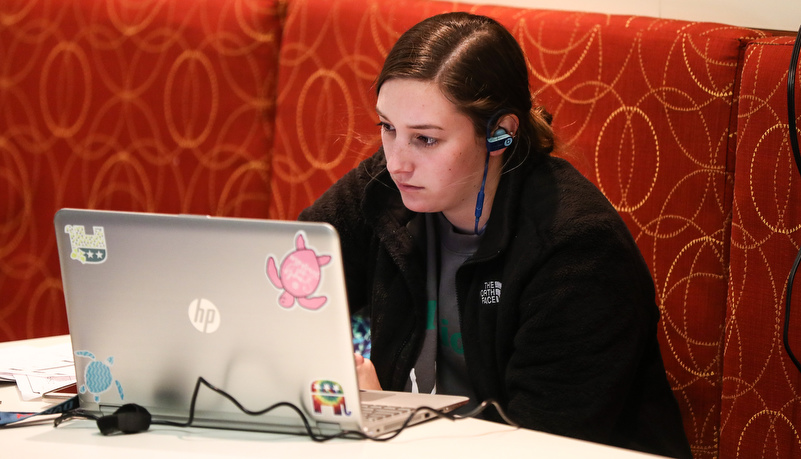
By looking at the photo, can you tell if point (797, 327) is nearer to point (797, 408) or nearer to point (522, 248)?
point (797, 408)

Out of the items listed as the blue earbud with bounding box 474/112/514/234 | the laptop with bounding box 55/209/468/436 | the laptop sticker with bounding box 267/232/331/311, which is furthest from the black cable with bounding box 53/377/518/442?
the blue earbud with bounding box 474/112/514/234

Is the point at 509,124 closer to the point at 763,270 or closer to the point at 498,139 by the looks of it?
the point at 498,139

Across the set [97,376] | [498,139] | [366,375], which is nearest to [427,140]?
[498,139]

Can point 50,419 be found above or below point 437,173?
below

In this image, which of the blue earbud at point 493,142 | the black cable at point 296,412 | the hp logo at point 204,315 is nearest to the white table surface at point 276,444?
the black cable at point 296,412

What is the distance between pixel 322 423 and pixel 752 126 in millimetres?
957

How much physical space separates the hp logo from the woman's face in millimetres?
460

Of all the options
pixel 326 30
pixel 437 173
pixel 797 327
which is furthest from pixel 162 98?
pixel 797 327

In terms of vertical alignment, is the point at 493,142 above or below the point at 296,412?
above

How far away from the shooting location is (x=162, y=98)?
1785 millimetres

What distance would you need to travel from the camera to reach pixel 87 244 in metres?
0.81

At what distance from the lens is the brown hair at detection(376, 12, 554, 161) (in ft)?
3.84

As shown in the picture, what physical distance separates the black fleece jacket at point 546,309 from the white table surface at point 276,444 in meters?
0.23

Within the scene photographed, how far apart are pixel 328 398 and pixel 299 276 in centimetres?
13
